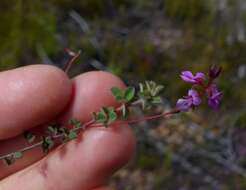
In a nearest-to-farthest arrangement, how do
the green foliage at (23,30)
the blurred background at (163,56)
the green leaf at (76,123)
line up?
the green leaf at (76,123), the blurred background at (163,56), the green foliage at (23,30)

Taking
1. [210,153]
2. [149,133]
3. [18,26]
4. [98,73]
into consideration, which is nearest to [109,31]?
[18,26]

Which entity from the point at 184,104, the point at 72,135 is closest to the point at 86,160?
the point at 72,135

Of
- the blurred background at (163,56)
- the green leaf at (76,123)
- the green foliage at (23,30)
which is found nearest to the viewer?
the green leaf at (76,123)

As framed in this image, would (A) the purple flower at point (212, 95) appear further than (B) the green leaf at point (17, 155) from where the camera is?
No

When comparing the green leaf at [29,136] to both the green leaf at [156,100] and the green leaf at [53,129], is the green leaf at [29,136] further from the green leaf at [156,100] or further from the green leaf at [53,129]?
the green leaf at [156,100]

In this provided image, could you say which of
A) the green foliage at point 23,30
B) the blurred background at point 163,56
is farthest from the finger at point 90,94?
the green foliage at point 23,30

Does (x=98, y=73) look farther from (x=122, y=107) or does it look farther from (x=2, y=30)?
(x=2, y=30)

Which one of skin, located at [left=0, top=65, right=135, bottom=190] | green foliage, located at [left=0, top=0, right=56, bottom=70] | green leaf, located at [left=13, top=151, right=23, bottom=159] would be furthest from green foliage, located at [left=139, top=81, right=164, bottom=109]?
green foliage, located at [left=0, top=0, right=56, bottom=70]
